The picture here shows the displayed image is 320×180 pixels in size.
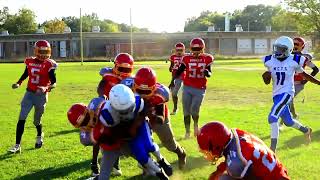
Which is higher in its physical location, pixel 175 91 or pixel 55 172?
pixel 175 91

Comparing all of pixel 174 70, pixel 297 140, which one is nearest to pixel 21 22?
pixel 174 70

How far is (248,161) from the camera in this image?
4.33 meters

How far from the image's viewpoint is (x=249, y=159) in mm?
4352

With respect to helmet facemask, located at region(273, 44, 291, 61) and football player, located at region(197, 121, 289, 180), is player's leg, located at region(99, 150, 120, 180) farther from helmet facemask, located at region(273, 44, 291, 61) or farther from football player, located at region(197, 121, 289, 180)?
helmet facemask, located at region(273, 44, 291, 61)

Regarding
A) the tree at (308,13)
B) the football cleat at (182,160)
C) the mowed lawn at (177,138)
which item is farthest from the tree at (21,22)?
the football cleat at (182,160)

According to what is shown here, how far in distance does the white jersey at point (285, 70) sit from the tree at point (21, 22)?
90.2 metres

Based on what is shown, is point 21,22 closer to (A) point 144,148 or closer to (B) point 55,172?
(B) point 55,172

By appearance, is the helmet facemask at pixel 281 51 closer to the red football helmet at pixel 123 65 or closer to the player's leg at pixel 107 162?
the red football helmet at pixel 123 65

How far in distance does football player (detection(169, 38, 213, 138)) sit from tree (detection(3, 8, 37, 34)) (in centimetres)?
8814

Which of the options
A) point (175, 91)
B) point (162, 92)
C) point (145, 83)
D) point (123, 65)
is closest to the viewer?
point (145, 83)

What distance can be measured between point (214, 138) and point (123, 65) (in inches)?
124

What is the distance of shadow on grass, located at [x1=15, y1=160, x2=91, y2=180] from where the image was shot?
7.22 metres

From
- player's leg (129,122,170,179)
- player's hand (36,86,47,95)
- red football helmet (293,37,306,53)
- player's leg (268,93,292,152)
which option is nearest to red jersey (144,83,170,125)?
player's leg (129,122,170,179)

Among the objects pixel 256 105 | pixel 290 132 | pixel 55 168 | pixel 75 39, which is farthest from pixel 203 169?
pixel 75 39
